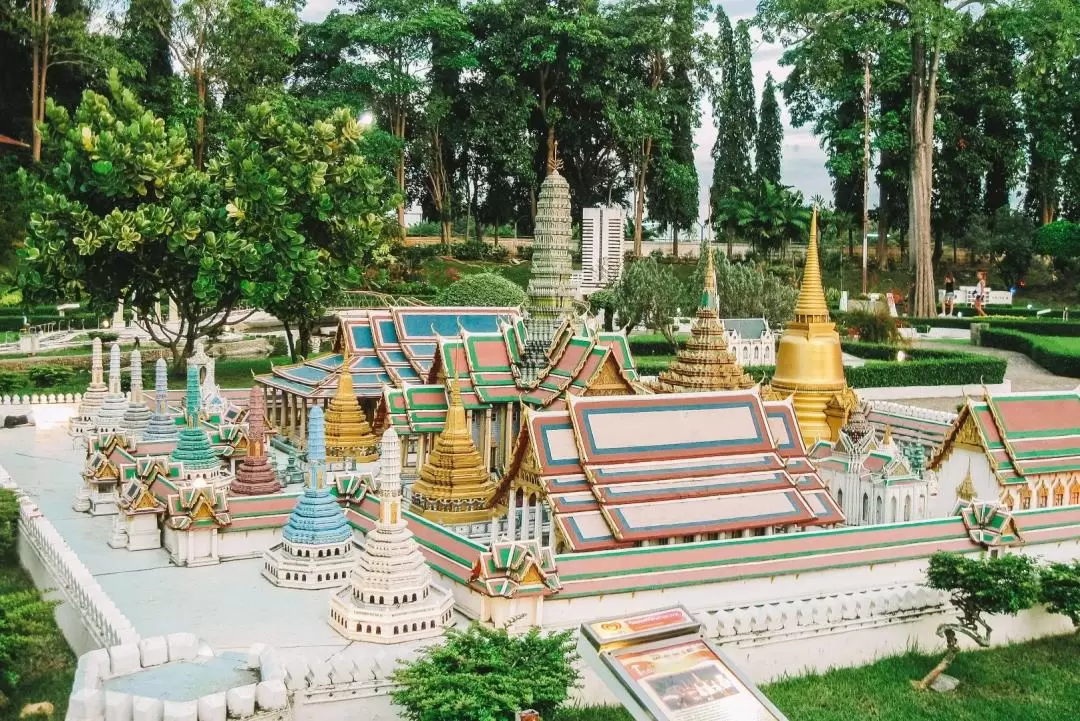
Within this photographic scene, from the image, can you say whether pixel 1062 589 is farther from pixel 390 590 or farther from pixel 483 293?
pixel 483 293

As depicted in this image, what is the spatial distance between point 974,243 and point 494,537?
169 ft

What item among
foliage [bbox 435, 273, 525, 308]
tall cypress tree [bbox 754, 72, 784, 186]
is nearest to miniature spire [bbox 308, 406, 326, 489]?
foliage [bbox 435, 273, 525, 308]

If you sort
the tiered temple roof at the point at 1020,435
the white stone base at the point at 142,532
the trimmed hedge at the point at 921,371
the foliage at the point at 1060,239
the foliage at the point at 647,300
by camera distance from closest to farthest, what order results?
the white stone base at the point at 142,532 → the tiered temple roof at the point at 1020,435 → the trimmed hedge at the point at 921,371 → the foliage at the point at 647,300 → the foliage at the point at 1060,239

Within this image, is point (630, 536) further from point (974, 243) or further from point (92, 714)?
point (974, 243)

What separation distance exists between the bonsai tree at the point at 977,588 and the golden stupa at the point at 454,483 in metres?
7.64

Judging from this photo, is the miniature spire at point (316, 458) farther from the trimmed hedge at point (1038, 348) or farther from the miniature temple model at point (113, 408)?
the trimmed hedge at point (1038, 348)

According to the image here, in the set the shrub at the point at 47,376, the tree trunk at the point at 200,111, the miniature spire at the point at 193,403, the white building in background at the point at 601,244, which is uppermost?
the tree trunk at the point at 200,111

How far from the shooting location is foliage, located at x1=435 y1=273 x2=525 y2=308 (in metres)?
40.2

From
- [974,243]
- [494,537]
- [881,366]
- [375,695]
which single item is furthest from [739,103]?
[375,695]

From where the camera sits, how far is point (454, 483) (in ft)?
62.0

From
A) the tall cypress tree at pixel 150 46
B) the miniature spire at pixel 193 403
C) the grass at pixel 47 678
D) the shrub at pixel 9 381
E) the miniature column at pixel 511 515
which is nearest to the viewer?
the grass at pixel 47 678

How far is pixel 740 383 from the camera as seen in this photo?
25.3m

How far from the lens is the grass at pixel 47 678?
12.8 meters

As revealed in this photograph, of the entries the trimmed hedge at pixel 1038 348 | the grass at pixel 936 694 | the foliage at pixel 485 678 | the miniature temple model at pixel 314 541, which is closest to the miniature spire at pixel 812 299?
the grass at pixel 936 694
